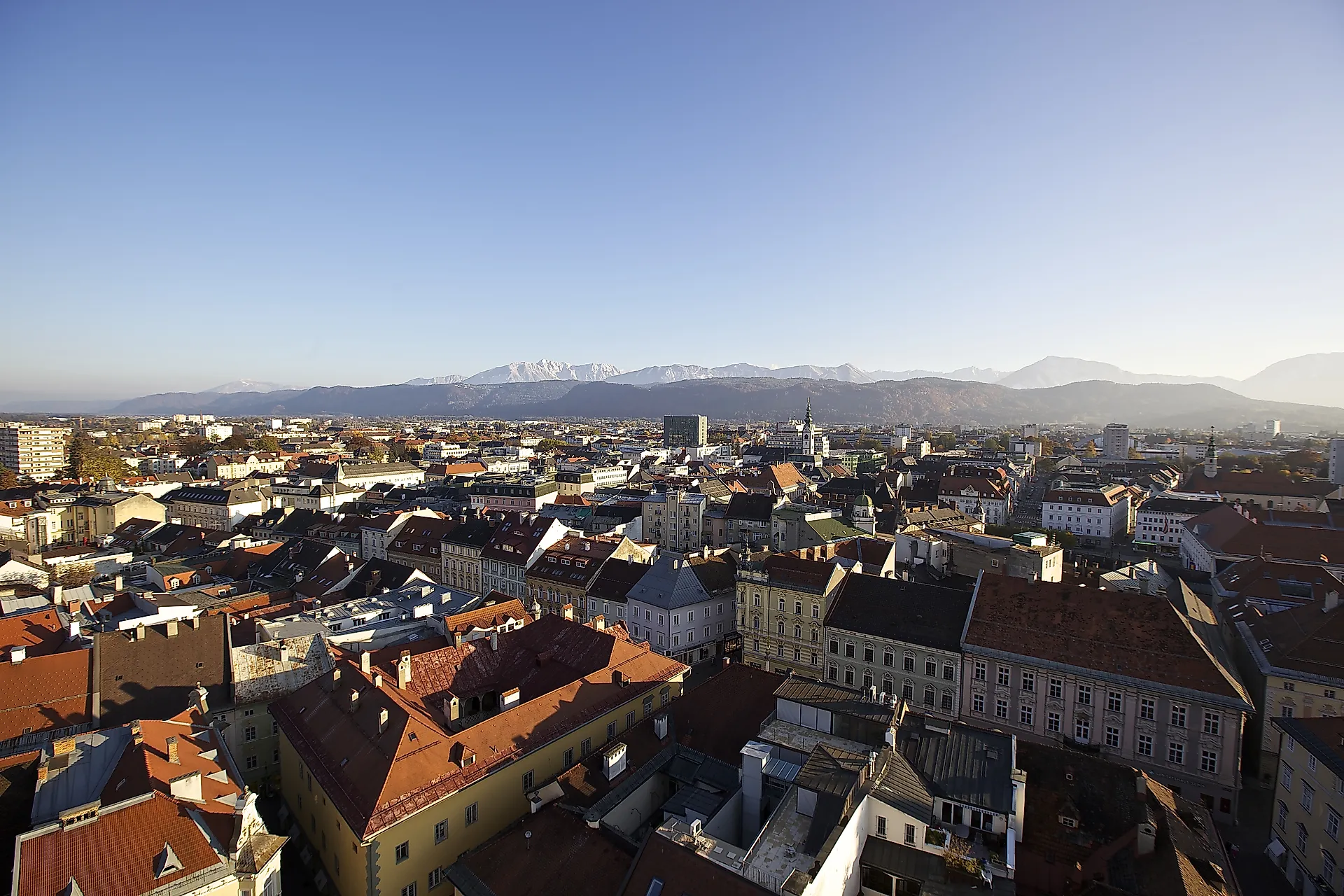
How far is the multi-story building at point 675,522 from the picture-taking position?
275 feet

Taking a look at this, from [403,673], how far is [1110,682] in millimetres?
33850

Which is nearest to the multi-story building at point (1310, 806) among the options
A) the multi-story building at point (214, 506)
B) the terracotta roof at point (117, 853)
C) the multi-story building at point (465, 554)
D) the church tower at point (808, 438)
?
the terracotta roof at point (117, 853)

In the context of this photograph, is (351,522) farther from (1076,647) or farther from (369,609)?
(1076,647)

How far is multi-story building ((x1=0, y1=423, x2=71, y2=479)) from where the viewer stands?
158 meters

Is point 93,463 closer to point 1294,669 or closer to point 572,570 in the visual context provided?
point 572,570

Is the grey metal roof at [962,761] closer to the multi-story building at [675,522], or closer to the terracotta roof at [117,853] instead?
the terracotta roof at [117,853]

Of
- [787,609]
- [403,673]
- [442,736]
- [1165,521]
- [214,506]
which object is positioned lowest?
[1165,521]

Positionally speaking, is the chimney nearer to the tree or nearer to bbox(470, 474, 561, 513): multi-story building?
bbox(470, 474, 561, 513): multi-story building

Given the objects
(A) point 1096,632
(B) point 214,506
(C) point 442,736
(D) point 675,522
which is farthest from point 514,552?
(B) point 214,506

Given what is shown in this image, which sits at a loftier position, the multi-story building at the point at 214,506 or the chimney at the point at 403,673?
the chimney at the point at 403,673

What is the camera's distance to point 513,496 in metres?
97.6

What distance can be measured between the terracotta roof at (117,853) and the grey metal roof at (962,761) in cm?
2267

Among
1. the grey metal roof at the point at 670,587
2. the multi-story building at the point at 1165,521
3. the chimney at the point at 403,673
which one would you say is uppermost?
the chimney at the point at 403,673

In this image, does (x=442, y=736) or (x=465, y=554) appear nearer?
(x=442, y=736)
